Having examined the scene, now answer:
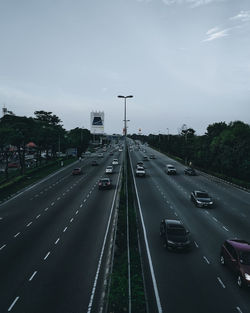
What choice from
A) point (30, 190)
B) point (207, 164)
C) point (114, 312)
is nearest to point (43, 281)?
point (114, 312)

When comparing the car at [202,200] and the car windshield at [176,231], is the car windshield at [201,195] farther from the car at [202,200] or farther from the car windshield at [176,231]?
the car windshield at [176,231]

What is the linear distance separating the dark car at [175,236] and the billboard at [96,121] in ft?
122

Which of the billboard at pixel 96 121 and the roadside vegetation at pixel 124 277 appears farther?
the billboard at pixel 96 121

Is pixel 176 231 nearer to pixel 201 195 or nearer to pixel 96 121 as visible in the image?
pixel 201 195

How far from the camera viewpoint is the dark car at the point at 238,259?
13320 mm

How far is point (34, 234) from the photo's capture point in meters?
21.5

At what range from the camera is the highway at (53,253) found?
1245 centimetres

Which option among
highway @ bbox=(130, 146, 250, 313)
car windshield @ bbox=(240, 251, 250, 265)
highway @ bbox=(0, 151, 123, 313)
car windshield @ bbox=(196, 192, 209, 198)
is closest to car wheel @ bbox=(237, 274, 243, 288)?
highway @ bbox=(130, 146, 250, 313)

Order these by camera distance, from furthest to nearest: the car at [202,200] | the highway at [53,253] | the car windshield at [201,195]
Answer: the car windshield at [201,195] → the car at [202,200] → the highway at [53,253]

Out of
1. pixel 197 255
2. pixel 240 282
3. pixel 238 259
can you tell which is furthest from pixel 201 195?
pixel 240 282

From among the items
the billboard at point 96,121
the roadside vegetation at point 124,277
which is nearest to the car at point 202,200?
the roadside vegetation at point 124,277

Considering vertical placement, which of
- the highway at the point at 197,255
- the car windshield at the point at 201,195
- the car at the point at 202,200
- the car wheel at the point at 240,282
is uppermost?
the car windshield at the point at 201,195

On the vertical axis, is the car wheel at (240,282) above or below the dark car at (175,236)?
below

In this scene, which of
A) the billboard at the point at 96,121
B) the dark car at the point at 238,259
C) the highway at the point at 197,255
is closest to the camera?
the highway at the point at 197,255
